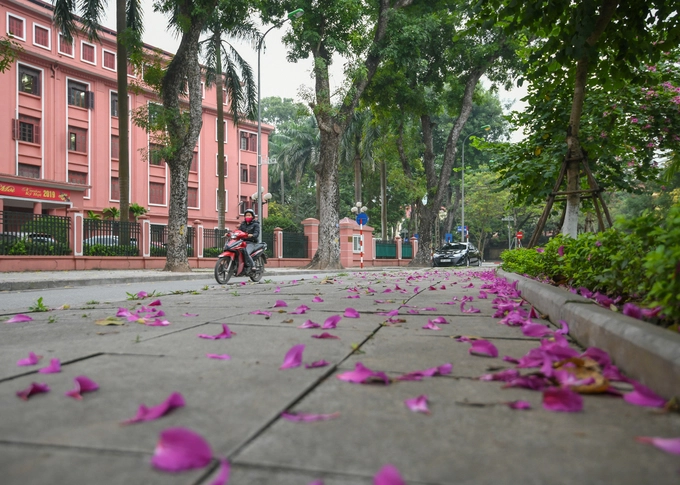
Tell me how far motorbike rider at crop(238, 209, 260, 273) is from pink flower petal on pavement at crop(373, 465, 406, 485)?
1037cm

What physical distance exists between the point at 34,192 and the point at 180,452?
91.1 ft

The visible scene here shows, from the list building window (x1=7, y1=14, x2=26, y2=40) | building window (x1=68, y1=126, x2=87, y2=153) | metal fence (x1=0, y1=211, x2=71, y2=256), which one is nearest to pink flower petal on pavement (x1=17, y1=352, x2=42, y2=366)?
metal fence (x1=0, y1=211, x2=71, y2=256)

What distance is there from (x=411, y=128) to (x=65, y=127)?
18.7 meters

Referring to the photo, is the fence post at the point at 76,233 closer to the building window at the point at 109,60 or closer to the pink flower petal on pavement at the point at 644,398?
the building window at the point at 109,60

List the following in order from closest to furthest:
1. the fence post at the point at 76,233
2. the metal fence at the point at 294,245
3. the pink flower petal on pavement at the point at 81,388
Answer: the pink flower petal on pavement at the point at 81,388
the fence post at the point at 76,233
the metal fence at the point at 294,245

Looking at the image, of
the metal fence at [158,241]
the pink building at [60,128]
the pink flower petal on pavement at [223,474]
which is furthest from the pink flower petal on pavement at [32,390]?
the pink building at [60,128]

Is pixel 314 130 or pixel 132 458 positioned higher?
pixel 314 130

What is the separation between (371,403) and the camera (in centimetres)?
203

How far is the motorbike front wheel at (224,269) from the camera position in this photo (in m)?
11.1

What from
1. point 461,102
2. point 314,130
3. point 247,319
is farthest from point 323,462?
point 314,130

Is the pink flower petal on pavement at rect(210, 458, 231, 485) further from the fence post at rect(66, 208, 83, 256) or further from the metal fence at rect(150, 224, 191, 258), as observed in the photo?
the metal fence at rect(150, 224, 191, 258)

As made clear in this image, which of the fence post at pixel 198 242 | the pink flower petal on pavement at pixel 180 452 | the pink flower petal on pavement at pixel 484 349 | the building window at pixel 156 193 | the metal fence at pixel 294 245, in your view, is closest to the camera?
the pink flower petal on pavement at pixel 180 452

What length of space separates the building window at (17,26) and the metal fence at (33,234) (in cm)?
1595

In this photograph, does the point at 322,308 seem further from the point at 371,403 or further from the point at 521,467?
the point at 521,467
